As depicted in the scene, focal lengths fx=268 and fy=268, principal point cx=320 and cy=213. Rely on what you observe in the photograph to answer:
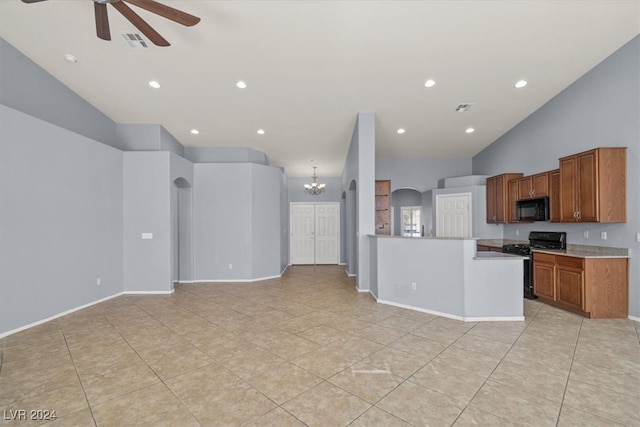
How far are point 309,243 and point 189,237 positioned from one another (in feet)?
14.0

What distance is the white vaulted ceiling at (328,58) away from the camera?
3.27 m

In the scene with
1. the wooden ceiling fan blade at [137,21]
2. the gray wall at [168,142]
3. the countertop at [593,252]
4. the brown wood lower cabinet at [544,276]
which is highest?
the wooden ceiling fan blade at [137,21]

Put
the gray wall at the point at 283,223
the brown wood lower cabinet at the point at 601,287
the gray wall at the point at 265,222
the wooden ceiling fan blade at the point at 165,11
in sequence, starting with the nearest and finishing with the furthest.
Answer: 1. the wooden ceiling fan blade at the point at 165,11
2. the brown wood lower cabinet at the point at 601,287
3. the gray wall at the point at 265,222
4. the gray wall at the point at 283,223

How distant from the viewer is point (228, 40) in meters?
3.62

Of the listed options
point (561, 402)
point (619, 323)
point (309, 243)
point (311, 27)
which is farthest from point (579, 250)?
point (309, 243)

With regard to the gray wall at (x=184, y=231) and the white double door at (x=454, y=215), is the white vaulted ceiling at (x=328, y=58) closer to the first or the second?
the gray wall at (x=184, y=231)

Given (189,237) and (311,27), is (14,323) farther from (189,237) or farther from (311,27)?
(311,27)

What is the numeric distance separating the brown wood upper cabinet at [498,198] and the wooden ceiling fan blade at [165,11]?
21.3 ft

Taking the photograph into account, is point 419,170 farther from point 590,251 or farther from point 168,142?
point 168,142

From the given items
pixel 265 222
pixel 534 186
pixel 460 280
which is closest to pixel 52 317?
pixel 265 222

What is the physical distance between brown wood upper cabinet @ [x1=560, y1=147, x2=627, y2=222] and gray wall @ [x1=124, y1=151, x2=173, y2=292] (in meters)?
7.15

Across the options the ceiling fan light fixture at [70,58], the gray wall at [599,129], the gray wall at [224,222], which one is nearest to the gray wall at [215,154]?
the gray wall at [224,222]

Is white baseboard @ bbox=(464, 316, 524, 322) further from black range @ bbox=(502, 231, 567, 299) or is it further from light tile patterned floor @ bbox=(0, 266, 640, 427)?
black range @ bbox=(502, 231, 567, 299)

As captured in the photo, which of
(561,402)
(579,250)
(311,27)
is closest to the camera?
(561,402)
